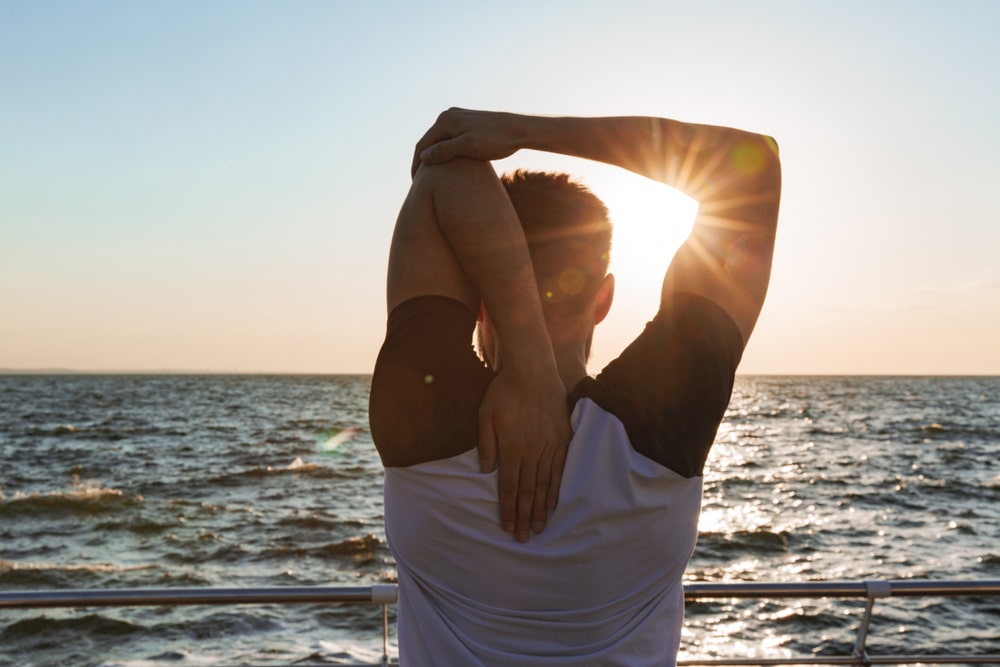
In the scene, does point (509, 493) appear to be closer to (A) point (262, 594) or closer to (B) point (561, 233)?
(B) point (561, 233)

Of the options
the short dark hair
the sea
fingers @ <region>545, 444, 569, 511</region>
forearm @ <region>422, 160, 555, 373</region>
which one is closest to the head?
the short dark hair

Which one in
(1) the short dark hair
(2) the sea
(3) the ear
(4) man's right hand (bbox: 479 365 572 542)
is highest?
(1) the short dark hair

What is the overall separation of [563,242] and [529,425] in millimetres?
333

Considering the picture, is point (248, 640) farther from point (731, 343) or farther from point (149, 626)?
point (731, 343)

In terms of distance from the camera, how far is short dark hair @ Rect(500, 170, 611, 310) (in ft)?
4.16

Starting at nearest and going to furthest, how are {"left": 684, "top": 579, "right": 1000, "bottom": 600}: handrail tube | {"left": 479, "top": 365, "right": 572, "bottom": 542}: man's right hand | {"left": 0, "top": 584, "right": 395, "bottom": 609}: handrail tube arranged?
{"left": 479, "top": 365, "right": 572, "bottom": 542}: man's right hand → {"left": 0, "top": 584, "right": 395, "bottom": 609}: handrail tube → {"left": 684, "top": 579, "right": 1000, "bottom": 600}: handrail tube

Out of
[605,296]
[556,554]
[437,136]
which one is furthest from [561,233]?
[556,554]

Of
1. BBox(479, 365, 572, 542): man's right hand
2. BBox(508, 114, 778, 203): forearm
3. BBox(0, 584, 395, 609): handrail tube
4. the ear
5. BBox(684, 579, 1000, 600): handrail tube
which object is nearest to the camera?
BBox(479, 365, 572, 542): man's right hand

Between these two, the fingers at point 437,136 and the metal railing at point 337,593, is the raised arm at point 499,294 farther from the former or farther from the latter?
the metal railing at point 337,593

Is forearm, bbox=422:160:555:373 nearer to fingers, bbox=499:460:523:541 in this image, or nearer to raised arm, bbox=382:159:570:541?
raised arm, bbox=382:159:570:541

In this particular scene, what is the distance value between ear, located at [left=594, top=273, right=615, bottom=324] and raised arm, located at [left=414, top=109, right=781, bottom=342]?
0.10 metres

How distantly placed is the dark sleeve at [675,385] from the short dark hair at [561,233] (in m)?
0.14

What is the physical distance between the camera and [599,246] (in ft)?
4.26

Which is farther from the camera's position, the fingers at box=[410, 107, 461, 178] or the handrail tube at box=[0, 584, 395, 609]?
the handrail tube at box=[0, 584, 395, 609]
